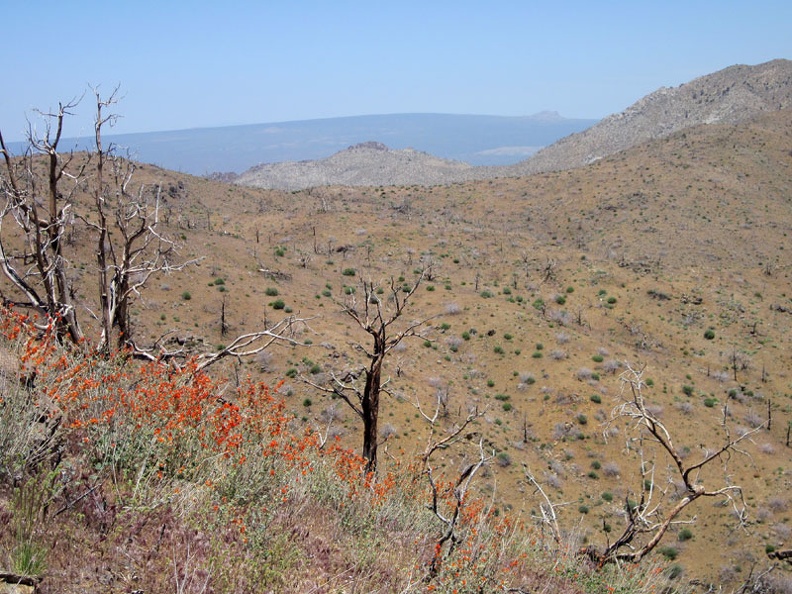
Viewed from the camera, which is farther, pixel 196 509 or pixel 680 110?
pixel 680 110

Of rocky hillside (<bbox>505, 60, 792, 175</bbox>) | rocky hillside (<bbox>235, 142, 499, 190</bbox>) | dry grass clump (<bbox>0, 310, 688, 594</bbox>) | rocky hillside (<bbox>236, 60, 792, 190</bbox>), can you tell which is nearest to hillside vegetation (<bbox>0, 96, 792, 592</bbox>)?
dry grass clump (<bbox>0, 310, 688, 594</bbox>)

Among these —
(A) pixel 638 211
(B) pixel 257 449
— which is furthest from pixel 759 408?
(A) pixel 638 211

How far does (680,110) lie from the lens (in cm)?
9144

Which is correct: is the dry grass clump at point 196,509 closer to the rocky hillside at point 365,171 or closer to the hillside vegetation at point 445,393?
the hillside vegetation at point 445,393

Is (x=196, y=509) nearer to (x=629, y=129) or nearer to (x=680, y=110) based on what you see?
(x=629, y=129)

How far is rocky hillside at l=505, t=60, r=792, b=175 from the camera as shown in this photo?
82.1m

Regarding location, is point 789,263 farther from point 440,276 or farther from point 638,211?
point 440,276

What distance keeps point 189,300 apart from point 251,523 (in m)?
20.4

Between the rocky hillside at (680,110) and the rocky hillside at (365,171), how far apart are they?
12938 millimetres

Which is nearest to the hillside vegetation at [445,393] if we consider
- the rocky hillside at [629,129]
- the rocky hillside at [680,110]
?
the rocky hillside at [680,110]

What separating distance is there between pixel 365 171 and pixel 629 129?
160ft

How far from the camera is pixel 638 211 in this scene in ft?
157

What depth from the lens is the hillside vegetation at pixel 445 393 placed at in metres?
3.40

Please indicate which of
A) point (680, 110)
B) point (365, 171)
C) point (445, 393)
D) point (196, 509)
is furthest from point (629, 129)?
point (196, 509)
